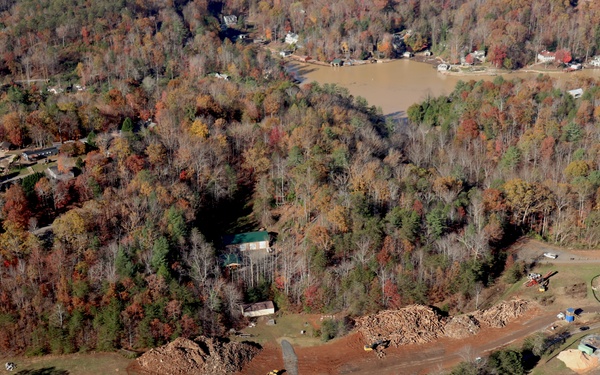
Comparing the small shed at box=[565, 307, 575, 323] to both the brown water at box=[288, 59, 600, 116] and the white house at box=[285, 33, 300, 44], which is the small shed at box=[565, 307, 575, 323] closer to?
the brown water at box=[288, 59, 600, 116]

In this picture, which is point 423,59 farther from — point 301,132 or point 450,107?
point 301,132

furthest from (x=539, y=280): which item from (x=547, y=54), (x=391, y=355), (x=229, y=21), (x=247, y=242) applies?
(x=229, y=21)

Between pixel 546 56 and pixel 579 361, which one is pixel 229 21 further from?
pixel 579 361

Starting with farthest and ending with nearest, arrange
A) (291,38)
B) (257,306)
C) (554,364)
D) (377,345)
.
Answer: (291,38), (257,306), (377,345), (554,364)

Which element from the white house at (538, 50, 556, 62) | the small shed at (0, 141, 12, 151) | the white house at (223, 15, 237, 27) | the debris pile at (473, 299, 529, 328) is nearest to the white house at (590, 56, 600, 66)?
the white house at (538, 50, 556, 62)

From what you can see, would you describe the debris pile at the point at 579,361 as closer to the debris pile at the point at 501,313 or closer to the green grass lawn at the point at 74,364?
the debris pile at the point at 501,313

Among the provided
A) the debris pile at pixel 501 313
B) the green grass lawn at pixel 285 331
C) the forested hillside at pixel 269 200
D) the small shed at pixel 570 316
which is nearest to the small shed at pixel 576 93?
the forested hillside at pixel 269 200
